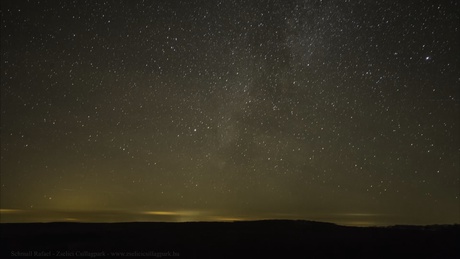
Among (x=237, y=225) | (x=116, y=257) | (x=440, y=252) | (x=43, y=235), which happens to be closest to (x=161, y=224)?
(x=237, y=225)

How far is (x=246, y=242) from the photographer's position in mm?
16438

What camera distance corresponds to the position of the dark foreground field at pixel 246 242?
14594 mm

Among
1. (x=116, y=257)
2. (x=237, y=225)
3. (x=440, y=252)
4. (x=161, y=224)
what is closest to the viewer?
(x=116, y=257)

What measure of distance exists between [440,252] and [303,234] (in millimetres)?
5320

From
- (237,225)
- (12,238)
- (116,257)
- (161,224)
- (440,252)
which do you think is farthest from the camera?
(161,224)

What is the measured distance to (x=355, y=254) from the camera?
14602 mm

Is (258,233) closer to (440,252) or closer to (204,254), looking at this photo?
(204,254)

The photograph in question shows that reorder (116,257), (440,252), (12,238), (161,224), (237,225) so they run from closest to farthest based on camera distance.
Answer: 1. (116,257)
2. (440,252)
3. (12,238)
4. (237,225)
5. (161,224)

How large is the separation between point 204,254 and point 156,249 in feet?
5.70

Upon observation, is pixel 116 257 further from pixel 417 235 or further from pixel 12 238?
pixel 417 235

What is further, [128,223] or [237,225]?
[128,223]

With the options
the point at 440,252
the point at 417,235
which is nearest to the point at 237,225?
the point at 417,235

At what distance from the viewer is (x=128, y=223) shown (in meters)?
24.2

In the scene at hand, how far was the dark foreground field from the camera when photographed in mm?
14594
